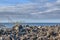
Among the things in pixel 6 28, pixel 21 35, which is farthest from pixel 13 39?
pixel 6 28

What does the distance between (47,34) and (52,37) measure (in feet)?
2.70

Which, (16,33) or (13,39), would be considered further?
(16,33)

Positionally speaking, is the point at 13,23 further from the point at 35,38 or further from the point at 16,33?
the point at 35,38

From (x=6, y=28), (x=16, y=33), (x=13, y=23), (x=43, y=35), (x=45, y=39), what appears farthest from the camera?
(x=6, y=28)

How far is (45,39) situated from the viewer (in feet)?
52.9

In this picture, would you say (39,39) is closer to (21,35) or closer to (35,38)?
(35,38)

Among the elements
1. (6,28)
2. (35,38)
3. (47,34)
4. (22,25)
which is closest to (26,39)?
(35,38)

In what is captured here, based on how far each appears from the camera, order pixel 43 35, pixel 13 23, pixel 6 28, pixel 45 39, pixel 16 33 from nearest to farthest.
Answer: pixel 45 39
pixel 43 35
pixel 16 33
pixel 13 23
pixel 6 28

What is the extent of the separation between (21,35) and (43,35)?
5.76ft

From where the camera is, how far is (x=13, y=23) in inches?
778

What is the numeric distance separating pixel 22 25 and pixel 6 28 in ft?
7.06

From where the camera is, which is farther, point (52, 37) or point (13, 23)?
point (13, 23)

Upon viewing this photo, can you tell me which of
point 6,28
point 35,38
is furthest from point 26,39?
point 6,28

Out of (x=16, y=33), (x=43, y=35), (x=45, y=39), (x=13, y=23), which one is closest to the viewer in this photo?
(x=45, y=39)
